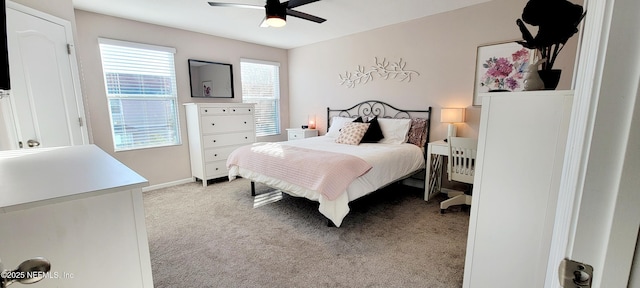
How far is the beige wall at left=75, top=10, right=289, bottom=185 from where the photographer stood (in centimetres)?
324

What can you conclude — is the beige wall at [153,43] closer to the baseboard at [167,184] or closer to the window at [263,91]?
the baseboard at [167,184]

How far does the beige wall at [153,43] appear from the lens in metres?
3.24

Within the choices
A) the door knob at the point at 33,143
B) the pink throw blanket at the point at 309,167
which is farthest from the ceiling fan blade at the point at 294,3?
the door knob at the point at 33,143

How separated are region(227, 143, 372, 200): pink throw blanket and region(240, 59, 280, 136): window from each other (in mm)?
2015

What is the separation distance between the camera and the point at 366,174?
264 cm

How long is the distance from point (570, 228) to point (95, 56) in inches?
177

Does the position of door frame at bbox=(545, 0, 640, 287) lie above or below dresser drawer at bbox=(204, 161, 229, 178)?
above

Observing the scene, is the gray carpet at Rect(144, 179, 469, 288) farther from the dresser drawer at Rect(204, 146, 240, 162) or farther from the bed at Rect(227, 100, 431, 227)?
the dresser drawer at Rect(204, 146, 240, 162)

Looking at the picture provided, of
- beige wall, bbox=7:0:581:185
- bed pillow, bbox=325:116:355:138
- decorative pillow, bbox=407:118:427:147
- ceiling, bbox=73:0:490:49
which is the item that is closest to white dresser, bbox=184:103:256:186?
beige wall, bbox=7:0:581:185

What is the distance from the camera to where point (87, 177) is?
0.98 m

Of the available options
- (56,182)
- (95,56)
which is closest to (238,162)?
(95,56)

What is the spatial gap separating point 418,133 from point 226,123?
9.58 feet

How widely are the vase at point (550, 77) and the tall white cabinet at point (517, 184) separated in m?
0.15

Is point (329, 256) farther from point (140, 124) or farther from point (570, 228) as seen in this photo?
point (140, 124)
